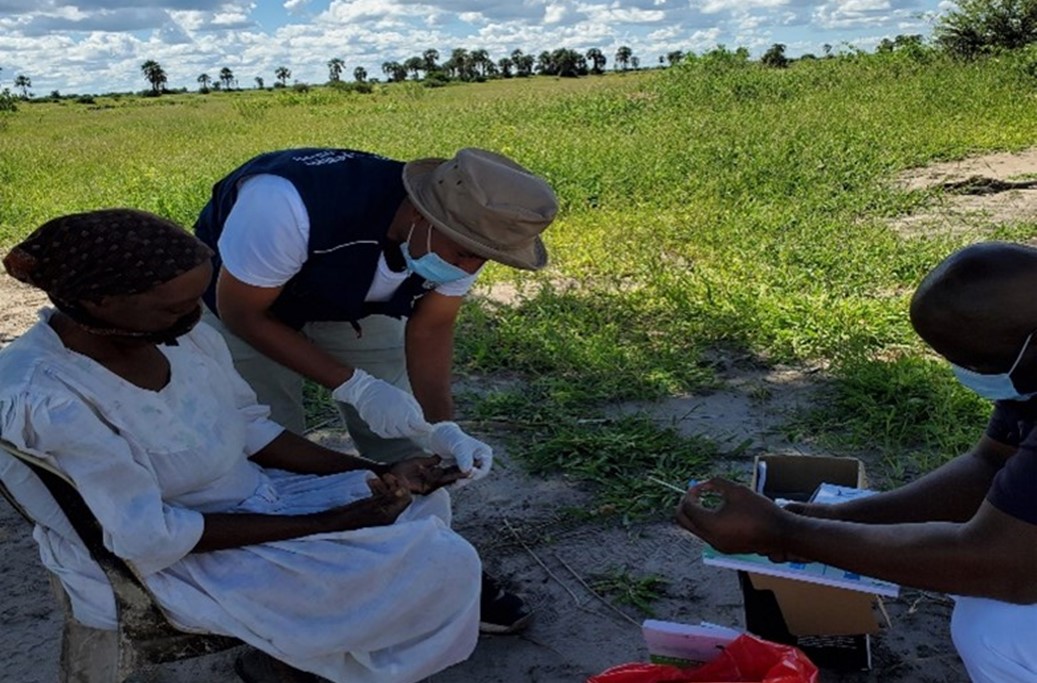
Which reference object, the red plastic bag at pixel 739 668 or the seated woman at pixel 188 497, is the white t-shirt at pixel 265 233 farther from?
the red plastic bag at pixel 739 668

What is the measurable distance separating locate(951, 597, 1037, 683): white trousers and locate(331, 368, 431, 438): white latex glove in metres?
1.25

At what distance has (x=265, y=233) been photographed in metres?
2.19

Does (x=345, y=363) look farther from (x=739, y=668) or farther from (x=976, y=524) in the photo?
(x=976, y=524)

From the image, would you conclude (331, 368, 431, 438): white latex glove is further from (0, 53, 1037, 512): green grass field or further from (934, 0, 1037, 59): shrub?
(934, 0, 1037, 59): shrub

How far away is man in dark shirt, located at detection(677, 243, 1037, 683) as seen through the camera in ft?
5.15

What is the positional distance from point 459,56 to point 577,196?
1999 inches

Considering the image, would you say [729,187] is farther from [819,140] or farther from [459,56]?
[459,56]

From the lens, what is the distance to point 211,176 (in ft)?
33.9

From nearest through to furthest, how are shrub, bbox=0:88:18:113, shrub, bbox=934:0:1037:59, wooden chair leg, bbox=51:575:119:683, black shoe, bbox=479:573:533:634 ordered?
wooden chair leg, bbox=51:575:119:683 < black shoe, bbox=479:573:533:634 < shrub, bbox=934:0:1037:59 < shrub, bbox=0:88:18:113

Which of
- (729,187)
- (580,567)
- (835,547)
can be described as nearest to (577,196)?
(729,187)

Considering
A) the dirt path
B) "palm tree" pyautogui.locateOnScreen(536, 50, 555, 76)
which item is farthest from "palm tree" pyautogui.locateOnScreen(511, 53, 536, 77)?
the dirt path

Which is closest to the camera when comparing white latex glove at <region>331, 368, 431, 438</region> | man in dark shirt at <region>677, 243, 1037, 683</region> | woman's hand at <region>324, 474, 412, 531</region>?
man in dark shirt at <region>677, 243, 1037, 683</region>

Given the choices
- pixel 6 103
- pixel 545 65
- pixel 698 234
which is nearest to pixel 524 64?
pixel 545 65

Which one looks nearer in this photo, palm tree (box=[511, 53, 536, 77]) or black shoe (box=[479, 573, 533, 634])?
black shoe (box=[479, 573, 533, 634])
